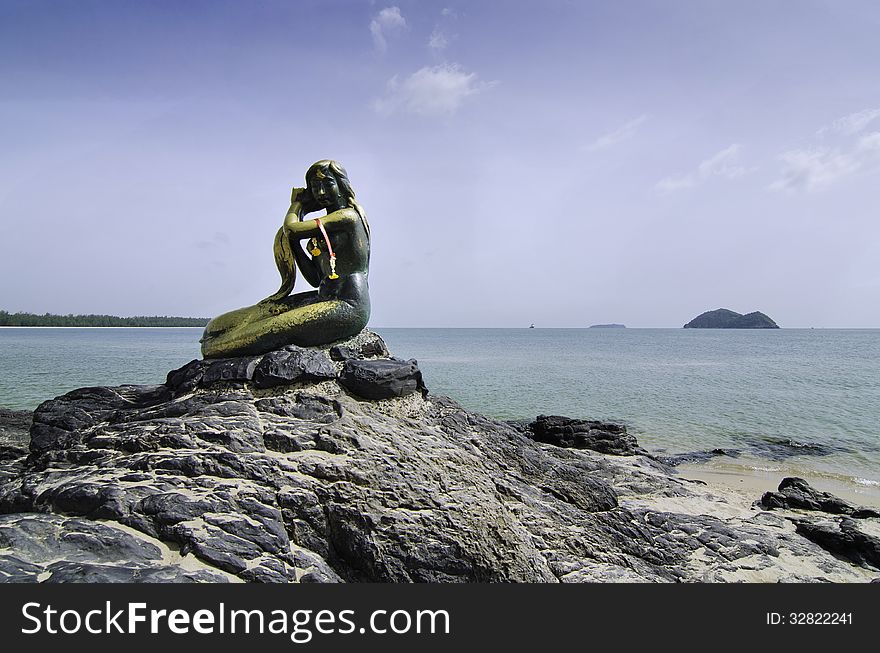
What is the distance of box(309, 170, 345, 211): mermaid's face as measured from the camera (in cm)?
686

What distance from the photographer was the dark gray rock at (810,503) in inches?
341

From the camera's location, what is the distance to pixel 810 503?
8859mm

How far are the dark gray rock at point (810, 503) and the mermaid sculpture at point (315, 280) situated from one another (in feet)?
24.1

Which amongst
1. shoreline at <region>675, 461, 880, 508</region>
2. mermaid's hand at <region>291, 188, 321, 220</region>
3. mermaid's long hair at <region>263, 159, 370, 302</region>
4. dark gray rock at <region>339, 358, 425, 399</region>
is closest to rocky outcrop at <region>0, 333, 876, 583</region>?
dark gray rock at <region>339, 358, 425, 399</region>

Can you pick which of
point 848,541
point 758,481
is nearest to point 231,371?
point 848,541

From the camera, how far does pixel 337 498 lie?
4.77 metres

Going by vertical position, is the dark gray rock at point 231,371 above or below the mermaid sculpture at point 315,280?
below

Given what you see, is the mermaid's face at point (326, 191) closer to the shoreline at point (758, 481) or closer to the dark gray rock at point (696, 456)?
the shoreline at point (758, 481)

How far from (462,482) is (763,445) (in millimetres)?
12480

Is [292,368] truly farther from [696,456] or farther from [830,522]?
[696,456]

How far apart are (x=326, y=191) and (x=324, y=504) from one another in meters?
3.92

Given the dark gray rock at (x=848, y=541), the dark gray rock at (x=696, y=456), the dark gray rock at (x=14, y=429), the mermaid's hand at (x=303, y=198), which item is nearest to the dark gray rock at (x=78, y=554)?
the mermaid's hand at (x=303, y=198)

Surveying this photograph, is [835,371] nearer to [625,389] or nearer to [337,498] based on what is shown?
[625,389]
